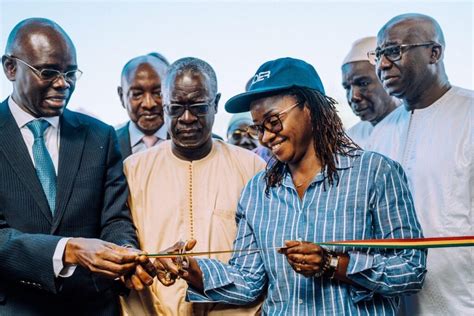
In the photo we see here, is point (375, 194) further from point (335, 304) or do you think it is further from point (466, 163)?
point (466, 163)

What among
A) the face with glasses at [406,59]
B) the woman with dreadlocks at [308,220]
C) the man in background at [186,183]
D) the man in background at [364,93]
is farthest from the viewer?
the man in background at [364,93]

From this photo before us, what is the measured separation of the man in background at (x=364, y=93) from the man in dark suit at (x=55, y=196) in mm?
2579

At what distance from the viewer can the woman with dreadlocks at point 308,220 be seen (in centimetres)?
296

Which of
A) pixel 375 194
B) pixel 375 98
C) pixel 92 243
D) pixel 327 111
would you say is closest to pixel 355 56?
pixel 375 98

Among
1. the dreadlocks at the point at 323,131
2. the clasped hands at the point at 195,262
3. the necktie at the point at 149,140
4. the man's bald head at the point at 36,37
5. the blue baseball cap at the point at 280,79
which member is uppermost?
the man's bald head at the point at 36,37

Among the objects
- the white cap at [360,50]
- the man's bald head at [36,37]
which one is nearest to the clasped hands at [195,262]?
the man's bald head at [36,37]

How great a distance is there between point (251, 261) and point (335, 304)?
1.72 ft

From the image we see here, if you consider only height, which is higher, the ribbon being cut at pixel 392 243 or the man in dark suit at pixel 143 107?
the man in dark suit at pixel 143 107

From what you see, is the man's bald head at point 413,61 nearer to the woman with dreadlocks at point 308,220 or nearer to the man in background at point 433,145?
the man in background at point 433,145

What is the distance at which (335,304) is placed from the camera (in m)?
3.01

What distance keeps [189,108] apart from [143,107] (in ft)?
6.32

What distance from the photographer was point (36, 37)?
3.49 meters

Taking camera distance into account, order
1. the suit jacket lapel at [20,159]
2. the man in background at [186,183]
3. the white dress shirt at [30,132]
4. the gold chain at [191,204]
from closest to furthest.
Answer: the suit jacket lapel at [20,159]
the white dress shirt at [30,132]
the man in background at [186,183]
the gold chain at [191,204]

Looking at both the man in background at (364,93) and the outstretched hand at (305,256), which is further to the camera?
the man in background at (364,93)
